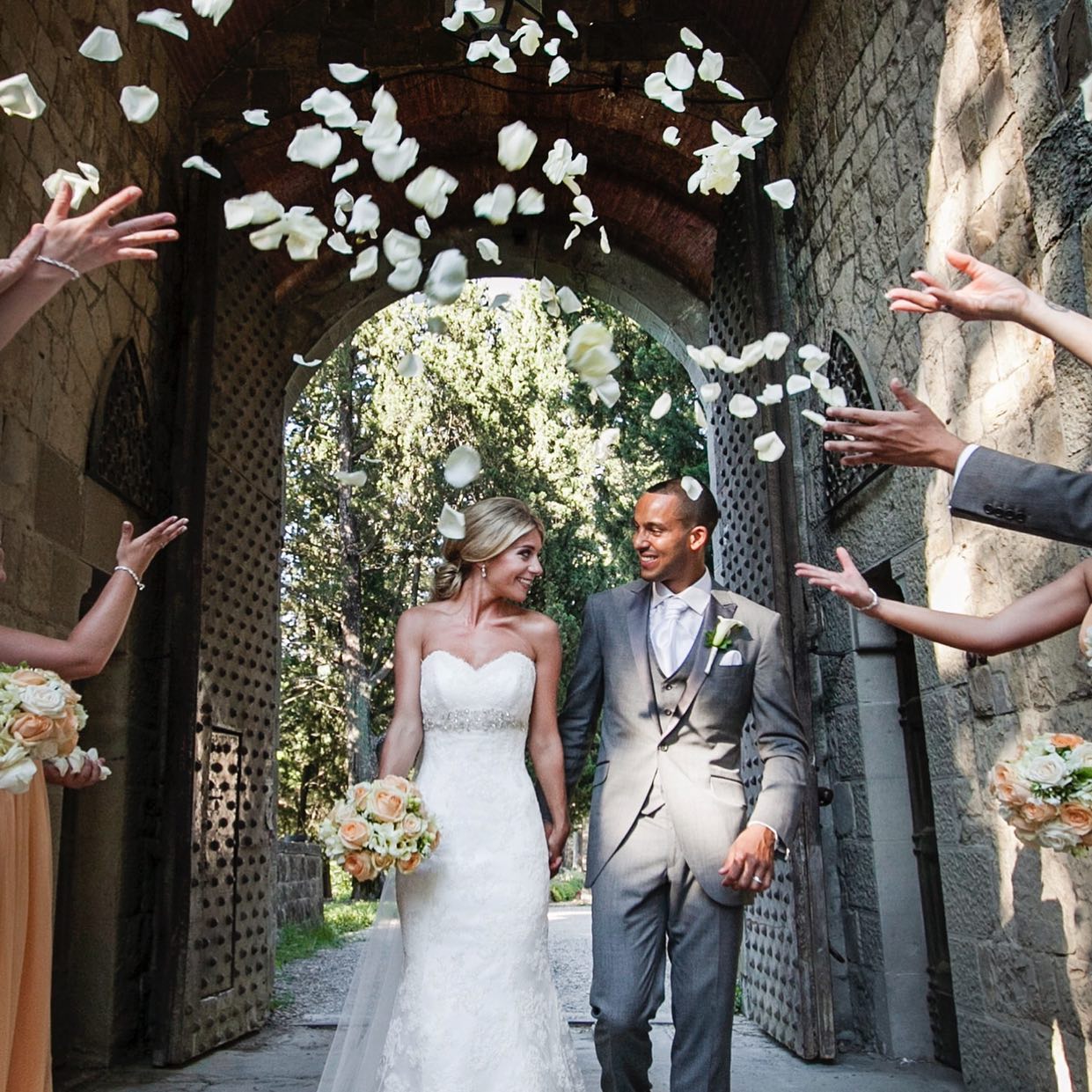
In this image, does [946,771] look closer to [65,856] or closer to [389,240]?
[389,240]

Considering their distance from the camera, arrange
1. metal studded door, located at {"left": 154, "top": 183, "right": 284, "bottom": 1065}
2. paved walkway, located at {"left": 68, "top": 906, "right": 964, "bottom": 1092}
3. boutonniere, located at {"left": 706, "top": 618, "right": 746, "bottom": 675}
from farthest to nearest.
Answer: metal studded door, located at {"left": 154, "top": 183, "right": 284, "bottom": 1065}
paved walkway, located at {"left": 68, "top": 906, "right": 964, "bottom": 1092}
boutonniere, located at {"left": 706, "top": 618, "right": 746, "bottom": 675}

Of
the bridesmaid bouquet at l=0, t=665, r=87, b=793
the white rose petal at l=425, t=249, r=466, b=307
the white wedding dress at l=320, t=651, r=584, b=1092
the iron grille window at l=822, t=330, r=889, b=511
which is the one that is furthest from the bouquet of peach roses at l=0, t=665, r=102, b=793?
the iron grille window at l=822, t=330, r=889, b=511

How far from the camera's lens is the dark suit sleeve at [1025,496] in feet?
7.72

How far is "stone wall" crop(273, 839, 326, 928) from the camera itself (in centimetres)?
1185

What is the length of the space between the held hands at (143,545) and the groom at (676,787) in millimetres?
1323

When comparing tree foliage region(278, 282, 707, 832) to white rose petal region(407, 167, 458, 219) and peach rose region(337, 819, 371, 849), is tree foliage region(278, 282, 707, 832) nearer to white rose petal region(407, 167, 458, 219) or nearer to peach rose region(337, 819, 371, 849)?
white rose petal region(407, 167, 458, 219)

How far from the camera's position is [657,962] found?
3297 millimetres

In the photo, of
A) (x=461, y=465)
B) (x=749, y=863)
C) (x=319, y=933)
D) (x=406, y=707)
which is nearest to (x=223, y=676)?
(x=406, y=707)

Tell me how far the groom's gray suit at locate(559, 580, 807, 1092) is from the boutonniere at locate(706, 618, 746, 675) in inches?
0.9

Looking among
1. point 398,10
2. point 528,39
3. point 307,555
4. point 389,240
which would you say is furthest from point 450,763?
point 307,555

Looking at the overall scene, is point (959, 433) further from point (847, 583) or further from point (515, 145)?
point (515, 145)

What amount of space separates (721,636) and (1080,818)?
4.30 ft

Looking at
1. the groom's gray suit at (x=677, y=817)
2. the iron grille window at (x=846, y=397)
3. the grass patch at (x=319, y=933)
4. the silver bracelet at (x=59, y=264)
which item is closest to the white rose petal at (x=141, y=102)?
the silver bracelet at (x=59, y=264)

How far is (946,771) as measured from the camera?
179 inches
